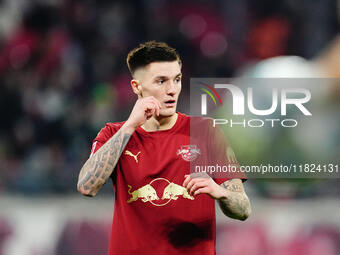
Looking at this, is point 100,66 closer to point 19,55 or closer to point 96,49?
point 96,49

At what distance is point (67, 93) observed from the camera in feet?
25.8

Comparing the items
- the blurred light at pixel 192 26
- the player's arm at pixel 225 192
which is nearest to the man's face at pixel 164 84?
the player's arm at pixel 225 192

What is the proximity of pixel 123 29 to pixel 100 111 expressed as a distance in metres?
1.49

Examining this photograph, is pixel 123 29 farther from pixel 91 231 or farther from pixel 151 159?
pixel 151 159

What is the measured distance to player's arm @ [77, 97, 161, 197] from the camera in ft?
9.02

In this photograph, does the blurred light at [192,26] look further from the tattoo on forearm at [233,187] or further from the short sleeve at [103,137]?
the tattoo on forearm at [233,187]

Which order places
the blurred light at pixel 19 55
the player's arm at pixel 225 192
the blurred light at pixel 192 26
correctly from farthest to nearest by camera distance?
the blurred light at pixel 192 26 → the blurred light at pixel 19 55 → the player's arm at pixel 225 192

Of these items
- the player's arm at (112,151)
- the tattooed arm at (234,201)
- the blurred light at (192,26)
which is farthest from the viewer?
the blurred light at (192,26)

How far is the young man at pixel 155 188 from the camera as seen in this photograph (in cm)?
276

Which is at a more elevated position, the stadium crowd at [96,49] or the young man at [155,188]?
the stadium crowd at [96,49]

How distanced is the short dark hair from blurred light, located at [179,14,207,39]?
5.40 meters

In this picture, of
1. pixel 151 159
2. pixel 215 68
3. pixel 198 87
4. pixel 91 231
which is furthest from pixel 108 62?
pixel 151 159

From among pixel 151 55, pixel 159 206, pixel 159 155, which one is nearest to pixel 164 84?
pixel 151 55

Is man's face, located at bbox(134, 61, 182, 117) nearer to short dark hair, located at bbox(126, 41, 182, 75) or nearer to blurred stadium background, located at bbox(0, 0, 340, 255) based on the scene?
short dark hair, located at bbox(126, 41, 182, 75)
